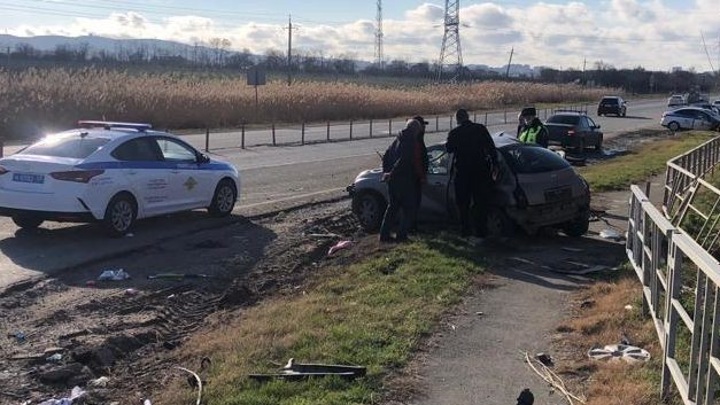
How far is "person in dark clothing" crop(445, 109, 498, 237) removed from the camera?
1123cm

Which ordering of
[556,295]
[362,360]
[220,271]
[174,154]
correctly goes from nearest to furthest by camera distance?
[362,360], [556,295], [220,271], [174,154]

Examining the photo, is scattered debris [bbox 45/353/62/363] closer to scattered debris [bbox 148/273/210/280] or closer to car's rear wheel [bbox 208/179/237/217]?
scattered debris [bbox 148/273/210/280]

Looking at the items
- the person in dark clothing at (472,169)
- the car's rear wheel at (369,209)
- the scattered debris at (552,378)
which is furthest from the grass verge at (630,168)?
the scattered debris at (552,378)

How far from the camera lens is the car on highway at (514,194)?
11.5 metres

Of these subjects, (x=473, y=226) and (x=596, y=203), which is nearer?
(x=473, y=226)

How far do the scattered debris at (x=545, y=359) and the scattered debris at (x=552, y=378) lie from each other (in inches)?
1.8

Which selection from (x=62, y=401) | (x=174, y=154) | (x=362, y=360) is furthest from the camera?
(x=174, y=154)

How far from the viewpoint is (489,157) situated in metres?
11.3

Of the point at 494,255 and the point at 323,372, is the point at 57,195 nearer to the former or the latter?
the point at 494,255

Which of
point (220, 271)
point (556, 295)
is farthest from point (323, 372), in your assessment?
point (220, 271)

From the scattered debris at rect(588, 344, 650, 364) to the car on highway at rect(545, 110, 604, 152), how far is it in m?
24.6

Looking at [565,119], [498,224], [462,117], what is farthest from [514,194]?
[565,119]

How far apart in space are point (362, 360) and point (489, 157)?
5575mm

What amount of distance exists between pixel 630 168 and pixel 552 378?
1858cm
